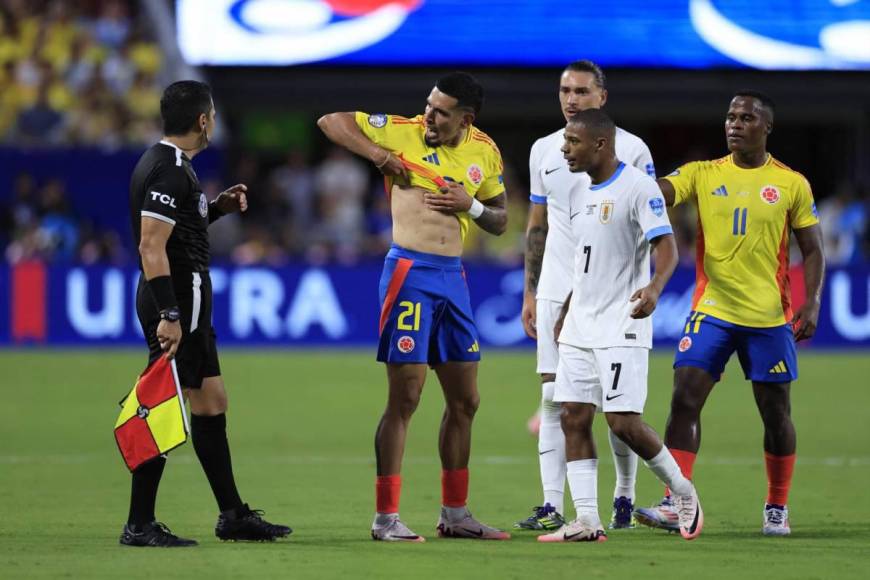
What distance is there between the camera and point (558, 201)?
8477 millimetres

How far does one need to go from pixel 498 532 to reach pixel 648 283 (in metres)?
1.51

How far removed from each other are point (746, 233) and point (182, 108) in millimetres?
3081

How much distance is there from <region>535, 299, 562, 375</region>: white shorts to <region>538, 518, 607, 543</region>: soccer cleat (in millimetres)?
1106

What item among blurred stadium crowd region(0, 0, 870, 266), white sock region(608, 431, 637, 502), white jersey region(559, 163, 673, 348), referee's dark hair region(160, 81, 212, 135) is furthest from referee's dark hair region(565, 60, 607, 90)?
blurred stadium crowd region(0, 0, 870, 266)

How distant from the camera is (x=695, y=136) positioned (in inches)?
1065

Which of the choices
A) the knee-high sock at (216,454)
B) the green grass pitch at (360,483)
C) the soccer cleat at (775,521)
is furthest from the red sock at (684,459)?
the knee-high sock at (216,454)

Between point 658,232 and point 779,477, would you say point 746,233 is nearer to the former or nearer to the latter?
point 658,232

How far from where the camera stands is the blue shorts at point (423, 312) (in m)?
7.71

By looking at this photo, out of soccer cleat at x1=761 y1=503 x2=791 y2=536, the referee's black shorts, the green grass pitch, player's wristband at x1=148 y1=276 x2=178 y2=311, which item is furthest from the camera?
soccer cleat at x1=761 y1=503 x2=791 y2=536

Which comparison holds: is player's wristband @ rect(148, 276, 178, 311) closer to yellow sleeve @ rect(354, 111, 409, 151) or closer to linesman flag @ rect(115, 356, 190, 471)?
linesman flag @ rect(115, 356, 190, 471)

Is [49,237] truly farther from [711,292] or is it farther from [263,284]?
[711,292]

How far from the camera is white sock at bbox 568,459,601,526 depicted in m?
7.56

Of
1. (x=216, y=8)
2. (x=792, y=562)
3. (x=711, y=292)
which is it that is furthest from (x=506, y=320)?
(x=792, y=562)

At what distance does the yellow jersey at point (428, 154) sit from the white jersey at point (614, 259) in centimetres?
68
